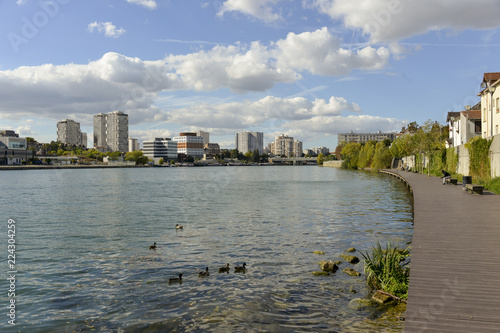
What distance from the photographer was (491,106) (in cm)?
4553

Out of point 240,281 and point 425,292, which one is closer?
point 425,292

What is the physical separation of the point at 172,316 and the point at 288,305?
3.31 meters

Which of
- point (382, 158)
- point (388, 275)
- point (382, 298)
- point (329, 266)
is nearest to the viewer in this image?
point (382, 298)

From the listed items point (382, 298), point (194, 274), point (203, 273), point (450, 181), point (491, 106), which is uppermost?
point (491, 106)

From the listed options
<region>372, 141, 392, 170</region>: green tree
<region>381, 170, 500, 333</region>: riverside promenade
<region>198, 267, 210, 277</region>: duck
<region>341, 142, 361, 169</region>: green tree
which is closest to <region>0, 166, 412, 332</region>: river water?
<region>198, 267, 210, 277</region>: duck

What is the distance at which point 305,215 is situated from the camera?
2980 cm

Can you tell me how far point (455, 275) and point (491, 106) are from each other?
144 feet

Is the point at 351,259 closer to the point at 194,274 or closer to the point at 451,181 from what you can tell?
the point at 194,274

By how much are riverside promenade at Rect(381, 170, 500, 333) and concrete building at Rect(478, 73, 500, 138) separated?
1307 inches

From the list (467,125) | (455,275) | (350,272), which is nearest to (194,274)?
(350,272)

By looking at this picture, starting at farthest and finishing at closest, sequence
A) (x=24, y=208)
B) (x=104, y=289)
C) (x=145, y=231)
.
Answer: (x=24, y=208) → (x=145, y=231) → (x=104, y=289)

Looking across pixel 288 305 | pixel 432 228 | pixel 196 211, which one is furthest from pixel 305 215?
pixel 288 305

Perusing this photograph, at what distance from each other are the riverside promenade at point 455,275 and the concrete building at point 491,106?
109 ft

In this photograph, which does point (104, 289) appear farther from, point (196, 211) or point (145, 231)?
point (196, 211)
